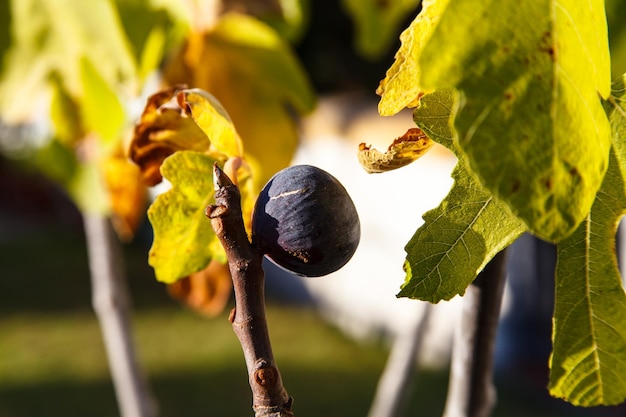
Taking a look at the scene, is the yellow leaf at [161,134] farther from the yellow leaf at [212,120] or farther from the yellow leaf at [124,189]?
the yellow leaf at [124,189]

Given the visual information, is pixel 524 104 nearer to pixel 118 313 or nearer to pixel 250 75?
pixel 250 75

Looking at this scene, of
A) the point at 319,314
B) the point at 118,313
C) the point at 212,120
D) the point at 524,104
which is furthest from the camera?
the point at 319,314

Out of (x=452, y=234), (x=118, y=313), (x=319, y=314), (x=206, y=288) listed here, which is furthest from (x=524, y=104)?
(x=319, y=314)

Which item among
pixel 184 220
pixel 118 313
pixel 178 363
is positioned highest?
pixel 178 363

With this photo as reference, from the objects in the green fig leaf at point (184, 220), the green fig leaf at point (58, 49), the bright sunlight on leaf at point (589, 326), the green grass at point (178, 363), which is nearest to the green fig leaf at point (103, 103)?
the green fig leaf at point (58, 49)

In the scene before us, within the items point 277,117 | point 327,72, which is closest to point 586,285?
point 277,117

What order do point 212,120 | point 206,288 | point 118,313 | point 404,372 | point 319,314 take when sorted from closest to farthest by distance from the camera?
point 212,120
point 206,288
point 404,372
point 118,313
point 319,314
